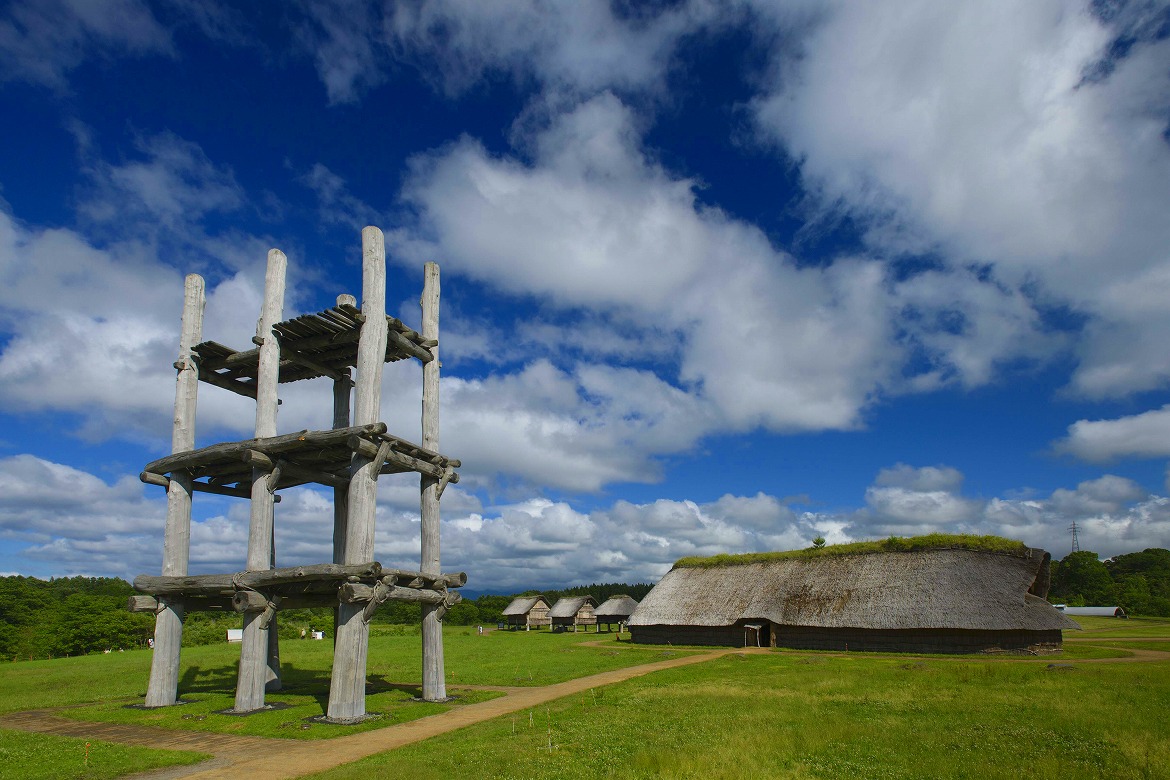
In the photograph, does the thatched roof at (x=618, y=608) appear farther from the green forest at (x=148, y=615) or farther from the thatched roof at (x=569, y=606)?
the green forest at (x=148, y=615)

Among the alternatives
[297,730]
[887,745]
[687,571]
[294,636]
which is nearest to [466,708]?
[297,730]

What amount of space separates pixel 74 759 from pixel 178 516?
9.10 meters

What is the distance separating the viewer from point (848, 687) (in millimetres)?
20875

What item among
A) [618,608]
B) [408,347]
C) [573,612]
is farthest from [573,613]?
Answer: [408,347]

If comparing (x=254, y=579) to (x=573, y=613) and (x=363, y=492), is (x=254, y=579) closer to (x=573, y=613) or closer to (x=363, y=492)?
(x=363, y=492)

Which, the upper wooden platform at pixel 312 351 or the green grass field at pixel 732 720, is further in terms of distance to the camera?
the upper wooden platform at pixel 312 351

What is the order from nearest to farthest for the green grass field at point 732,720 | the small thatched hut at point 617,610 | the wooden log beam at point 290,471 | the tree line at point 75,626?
the green grass field at point 732,720 < the wooden log beam at point 290,471 < the tree line at point 75,626 < the small thatched hut at point 617,610

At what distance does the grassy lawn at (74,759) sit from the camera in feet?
39.1

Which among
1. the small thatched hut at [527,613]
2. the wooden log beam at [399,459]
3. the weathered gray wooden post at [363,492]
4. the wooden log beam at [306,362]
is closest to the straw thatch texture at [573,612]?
the small thatched hut at [527,613]

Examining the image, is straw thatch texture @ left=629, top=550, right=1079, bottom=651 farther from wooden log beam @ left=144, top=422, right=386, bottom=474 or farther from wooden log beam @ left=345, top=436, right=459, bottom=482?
wooden log beam @ left=144, top=422, right=386, bottom=474

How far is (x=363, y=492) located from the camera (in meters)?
17.7

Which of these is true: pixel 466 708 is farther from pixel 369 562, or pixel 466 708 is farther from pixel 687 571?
pixel 687 571

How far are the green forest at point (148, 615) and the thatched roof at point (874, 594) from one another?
2236 centimetres

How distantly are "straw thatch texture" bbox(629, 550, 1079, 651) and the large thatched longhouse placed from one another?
57 mm
